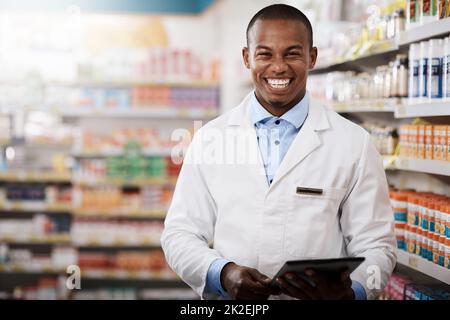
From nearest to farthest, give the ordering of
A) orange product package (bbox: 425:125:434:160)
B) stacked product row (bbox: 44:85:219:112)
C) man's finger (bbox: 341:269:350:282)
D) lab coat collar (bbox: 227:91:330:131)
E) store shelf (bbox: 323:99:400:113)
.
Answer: man's finger (bbox: 341:269:350:282) → lab coat collar (bbox: 227:91:330:131) → orange product package (bbox: 425:125:434:160) → store shelf (bbox: 323:99:400:113) → stacked product row (bbox: 44:85:219:112)

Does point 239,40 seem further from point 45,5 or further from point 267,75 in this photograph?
point 267,75

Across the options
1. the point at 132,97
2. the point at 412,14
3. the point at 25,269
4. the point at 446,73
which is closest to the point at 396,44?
the point at 412,14

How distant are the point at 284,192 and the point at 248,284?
30 cm

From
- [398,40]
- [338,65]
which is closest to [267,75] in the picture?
[398,40]

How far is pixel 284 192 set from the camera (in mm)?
2133

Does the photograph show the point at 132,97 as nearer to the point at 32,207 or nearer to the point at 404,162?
the point at 32,207

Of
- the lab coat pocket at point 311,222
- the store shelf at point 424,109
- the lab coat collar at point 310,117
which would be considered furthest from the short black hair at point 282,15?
the store shelf at point 424,109

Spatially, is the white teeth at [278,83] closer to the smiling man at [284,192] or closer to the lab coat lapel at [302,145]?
the smiling man at [284,192]

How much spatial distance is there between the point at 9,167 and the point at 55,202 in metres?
0.51

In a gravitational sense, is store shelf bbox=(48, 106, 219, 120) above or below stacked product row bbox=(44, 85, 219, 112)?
below

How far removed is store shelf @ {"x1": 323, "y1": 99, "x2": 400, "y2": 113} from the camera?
334cm

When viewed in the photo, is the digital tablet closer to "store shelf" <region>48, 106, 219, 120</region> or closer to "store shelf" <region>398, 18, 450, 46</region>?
"store shelf" <region>398, 18, 450, 46</region>

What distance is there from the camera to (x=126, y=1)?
7.54 m

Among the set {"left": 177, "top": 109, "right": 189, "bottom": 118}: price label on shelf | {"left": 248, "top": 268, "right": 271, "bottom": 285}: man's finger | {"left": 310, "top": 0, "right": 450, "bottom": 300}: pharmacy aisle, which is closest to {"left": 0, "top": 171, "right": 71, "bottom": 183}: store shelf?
{"left": 177, "top": 109, "right": 189, "bottom": 118}: price label on shelf
